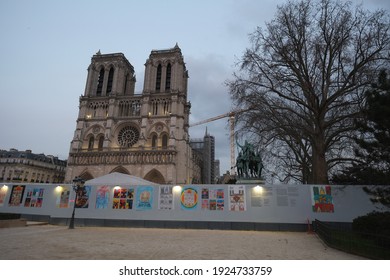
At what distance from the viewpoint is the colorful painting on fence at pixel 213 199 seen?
46.5 ft

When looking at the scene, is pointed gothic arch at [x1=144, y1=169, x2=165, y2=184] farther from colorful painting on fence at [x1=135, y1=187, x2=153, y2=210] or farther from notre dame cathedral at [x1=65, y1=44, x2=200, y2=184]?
colorful painting on fence at [x1=135, y1=187, x2=153, y2=210]

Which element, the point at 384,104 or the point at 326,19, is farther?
the point at 326,19

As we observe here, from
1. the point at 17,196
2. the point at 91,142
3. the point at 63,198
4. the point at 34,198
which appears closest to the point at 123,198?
the point at 63,198

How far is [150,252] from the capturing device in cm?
696

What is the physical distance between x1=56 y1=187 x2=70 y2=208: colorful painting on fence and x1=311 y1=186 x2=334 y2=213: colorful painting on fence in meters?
15.7

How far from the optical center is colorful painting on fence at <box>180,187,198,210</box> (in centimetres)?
1443

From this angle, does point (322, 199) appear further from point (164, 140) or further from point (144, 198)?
point (164, 140)

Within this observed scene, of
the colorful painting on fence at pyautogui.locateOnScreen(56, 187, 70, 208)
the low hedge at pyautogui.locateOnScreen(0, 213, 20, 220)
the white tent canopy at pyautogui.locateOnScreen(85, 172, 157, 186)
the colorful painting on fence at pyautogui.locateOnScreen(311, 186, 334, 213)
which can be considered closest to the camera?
the low hedge at pyautogui.locateOnScreen(0, 213, 20, 220)

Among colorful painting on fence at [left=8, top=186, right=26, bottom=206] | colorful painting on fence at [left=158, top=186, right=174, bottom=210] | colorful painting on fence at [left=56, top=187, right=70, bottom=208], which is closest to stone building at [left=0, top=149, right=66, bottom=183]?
colorful painting on fence at [left=8, top=186, right=26, bottom=206]

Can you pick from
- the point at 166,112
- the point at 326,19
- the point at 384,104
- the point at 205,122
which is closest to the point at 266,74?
the point at 326,19

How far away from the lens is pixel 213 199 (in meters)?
14.3

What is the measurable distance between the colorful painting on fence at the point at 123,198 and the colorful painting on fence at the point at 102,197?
52 cm
